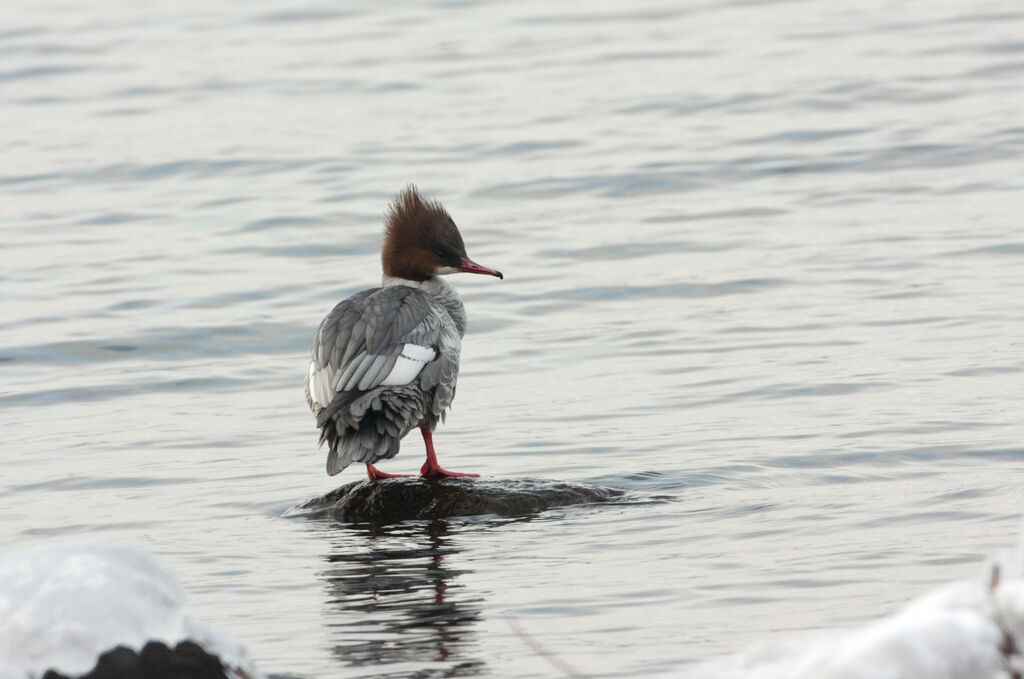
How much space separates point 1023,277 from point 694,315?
198 cm

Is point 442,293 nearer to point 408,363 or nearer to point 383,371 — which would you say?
point 408,363

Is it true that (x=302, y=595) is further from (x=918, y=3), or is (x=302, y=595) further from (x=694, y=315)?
(x=918, y=3)

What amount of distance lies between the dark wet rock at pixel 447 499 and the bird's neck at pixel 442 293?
1.34 metres

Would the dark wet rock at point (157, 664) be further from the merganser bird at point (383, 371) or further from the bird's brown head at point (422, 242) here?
the bird's brown head at point (422, 242)

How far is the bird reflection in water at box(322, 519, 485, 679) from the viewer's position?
14.5 feet

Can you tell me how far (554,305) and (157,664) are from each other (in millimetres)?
6781

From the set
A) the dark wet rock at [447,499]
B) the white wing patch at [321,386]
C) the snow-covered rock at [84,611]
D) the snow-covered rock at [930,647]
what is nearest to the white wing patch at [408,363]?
the white wing patch at [321,386]

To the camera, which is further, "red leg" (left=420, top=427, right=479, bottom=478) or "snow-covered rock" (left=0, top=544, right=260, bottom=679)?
"red leg" (left=420, top=427, right=479, bottom=478)

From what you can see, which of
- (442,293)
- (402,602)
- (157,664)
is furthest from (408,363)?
(157,664)

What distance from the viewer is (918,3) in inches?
752

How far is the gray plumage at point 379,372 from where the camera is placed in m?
6.40

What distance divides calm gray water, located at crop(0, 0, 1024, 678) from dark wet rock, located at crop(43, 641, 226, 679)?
698mm

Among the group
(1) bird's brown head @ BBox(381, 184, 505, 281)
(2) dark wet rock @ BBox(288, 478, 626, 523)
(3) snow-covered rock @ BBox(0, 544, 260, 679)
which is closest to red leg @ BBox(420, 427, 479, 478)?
(2) dark wet rock @ BBox(288, 478, 626, 523)

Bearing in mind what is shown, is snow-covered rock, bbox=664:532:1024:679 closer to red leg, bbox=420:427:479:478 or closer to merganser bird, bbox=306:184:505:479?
merganser bird, bbox=306:184:505:479
